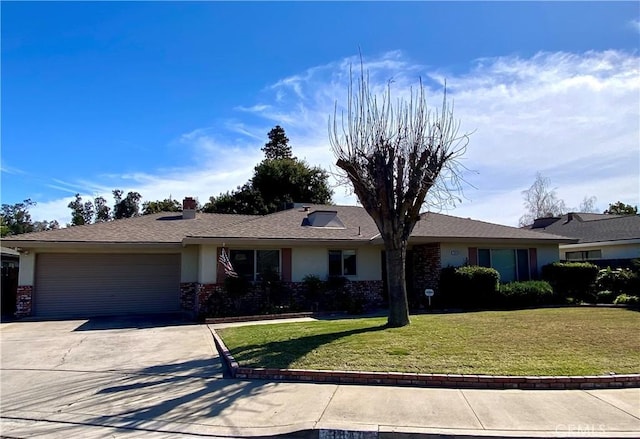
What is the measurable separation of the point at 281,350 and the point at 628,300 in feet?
43.0

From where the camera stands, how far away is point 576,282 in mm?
16891

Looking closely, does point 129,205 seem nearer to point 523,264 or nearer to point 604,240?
point 523,264

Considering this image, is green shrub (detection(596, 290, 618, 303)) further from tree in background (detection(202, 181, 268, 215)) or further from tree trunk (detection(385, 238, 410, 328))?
tree in background (detection(202, 181, 268, 215))

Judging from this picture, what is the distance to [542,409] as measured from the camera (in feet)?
17.5

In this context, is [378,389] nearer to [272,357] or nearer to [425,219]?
[272,357]

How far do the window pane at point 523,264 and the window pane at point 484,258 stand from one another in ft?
5.04

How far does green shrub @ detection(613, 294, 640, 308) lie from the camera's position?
49.0ft

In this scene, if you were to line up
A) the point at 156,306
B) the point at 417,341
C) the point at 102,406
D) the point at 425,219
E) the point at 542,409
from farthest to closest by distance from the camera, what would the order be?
the point at 425,219 < the point at 156,306 < the point at 417,341 < the point at 102,406 < the point at 542,409

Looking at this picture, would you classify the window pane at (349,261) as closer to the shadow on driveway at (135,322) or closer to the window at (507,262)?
the window at (507,262)

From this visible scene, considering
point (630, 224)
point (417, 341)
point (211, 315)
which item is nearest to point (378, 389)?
point (417, 341)

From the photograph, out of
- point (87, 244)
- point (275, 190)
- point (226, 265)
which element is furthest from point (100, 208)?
point (226, 265)

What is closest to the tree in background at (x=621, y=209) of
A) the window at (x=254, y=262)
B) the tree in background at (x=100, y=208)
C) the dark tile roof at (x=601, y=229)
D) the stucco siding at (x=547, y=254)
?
the dark tile roof at (x=601, y=229)

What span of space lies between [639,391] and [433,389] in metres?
2.70

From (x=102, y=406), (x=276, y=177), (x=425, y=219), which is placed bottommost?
(x=102, y=406)
